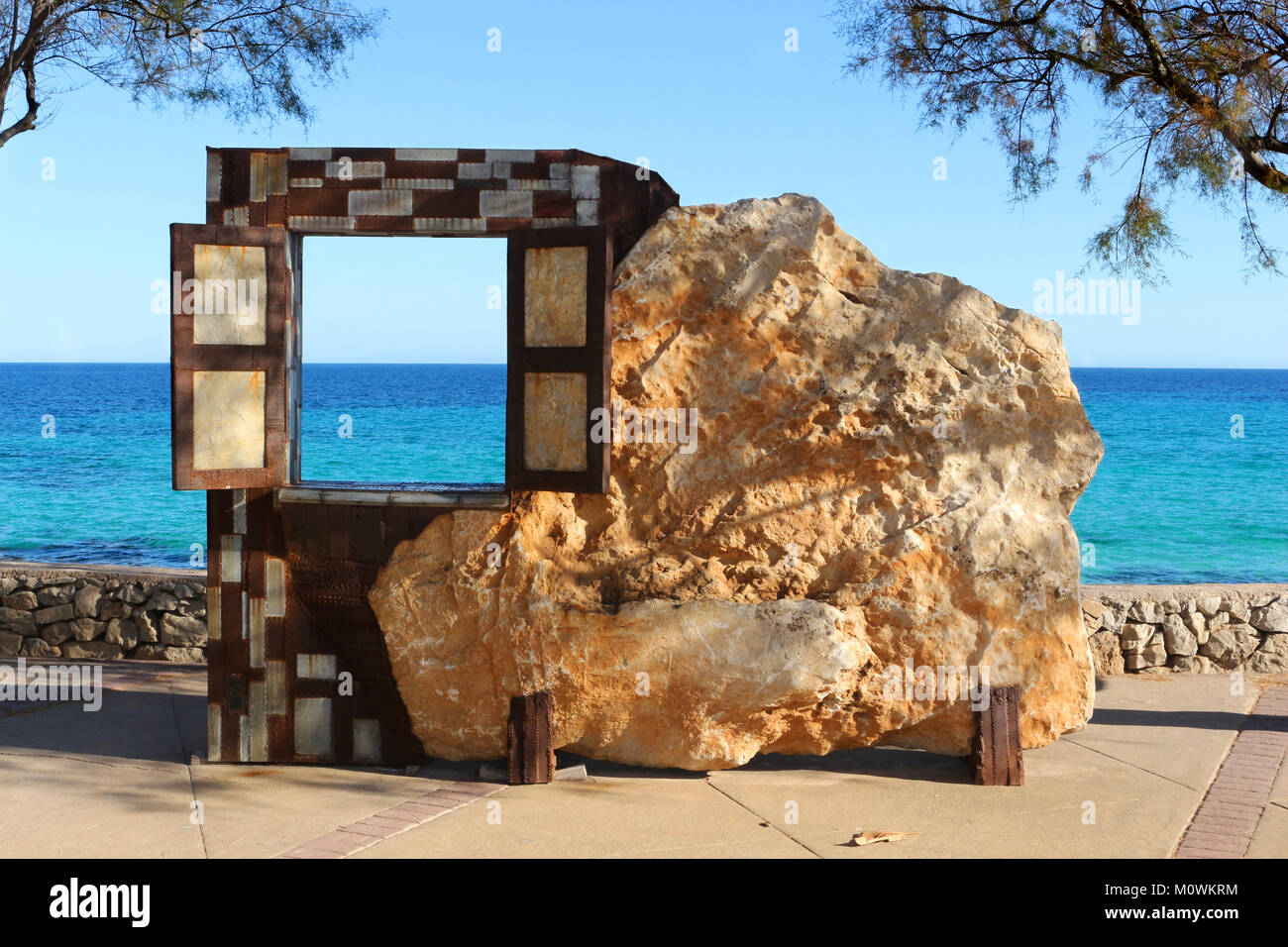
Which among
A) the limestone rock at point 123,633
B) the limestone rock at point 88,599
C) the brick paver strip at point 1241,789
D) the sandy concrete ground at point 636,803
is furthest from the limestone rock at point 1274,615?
the limestone rock at point 88,599

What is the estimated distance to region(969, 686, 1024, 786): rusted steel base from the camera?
19.8 feet

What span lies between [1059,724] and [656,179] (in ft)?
12.6

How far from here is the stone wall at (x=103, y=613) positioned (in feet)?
30.7

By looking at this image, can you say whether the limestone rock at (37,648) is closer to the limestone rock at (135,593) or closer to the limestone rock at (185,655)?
the limestone rock at (135,593)

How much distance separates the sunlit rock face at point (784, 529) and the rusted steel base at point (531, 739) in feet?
0.28

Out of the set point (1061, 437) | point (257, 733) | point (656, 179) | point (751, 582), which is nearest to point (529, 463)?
point (751, 582)

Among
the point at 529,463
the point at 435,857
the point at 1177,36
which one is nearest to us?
the point at 435,857

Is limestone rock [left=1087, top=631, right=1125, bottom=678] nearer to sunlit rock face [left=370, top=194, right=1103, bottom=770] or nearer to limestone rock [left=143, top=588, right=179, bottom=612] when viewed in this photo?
sunlit rock face [left=370, top=194, right=1103, bottom=770]

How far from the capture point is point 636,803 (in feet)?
19.0

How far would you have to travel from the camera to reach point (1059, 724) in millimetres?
6242

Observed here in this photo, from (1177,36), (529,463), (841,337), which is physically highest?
(1177,36)

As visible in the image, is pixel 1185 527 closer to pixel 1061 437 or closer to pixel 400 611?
pixel 1061 437

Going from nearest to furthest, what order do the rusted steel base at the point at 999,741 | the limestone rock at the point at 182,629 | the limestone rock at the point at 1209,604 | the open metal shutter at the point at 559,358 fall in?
the open metal shutter at the point at 559,358 < the rusted steel base at the point at 999,741 < the limestone rock at the point at 1209,604 < the limestone rock at the point at 182,629

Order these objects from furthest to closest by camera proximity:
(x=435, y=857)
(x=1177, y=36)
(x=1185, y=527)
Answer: (x=1185, y=527) < (x=1177, y=36) < (x=435, y=857)
